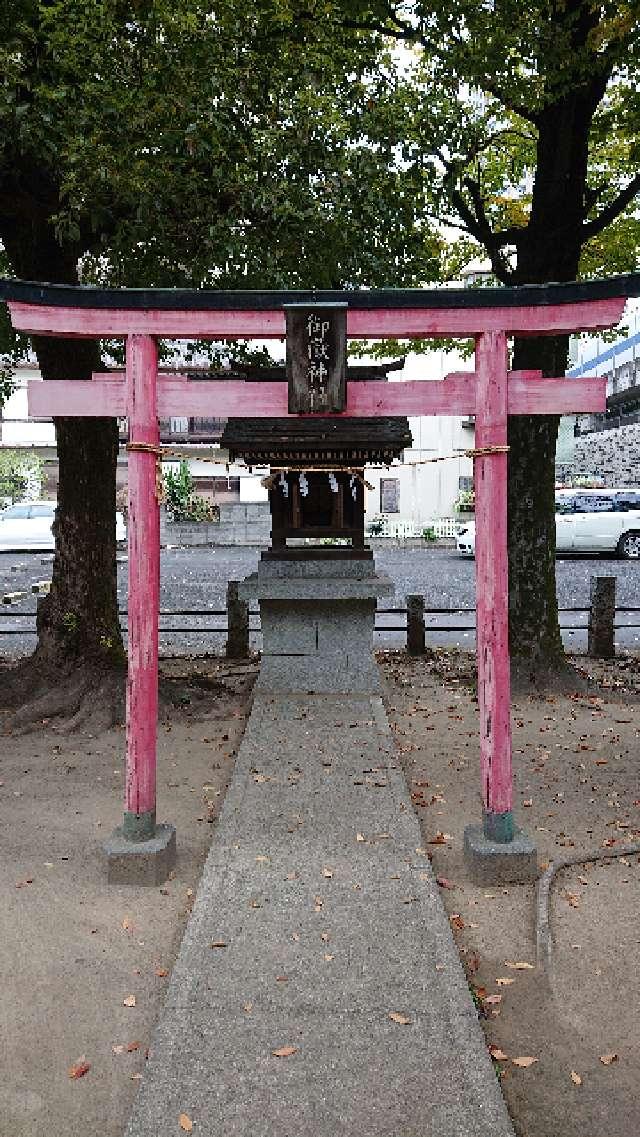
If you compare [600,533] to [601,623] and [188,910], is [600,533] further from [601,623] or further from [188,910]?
[188,910]

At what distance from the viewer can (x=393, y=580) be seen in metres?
19.0

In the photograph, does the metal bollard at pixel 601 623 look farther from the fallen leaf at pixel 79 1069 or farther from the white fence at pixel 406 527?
the white fence at pixel 406 527

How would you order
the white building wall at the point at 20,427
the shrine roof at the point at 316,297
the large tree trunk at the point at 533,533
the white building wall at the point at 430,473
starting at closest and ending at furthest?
the shrine roof at the point at 316,297 → the large tree trunk at the point at 533,533 → the white building wall at the point at 430,473 → the white building wall at the point at 20,427

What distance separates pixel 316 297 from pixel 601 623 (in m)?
9.56

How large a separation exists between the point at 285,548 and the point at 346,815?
535 cm

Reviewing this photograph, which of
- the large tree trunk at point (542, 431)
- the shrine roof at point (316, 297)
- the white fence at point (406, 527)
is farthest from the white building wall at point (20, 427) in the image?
the shrine roof at point (316, 297)

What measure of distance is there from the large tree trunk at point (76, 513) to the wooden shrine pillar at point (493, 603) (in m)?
5.64

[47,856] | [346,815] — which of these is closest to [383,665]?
[346,815]

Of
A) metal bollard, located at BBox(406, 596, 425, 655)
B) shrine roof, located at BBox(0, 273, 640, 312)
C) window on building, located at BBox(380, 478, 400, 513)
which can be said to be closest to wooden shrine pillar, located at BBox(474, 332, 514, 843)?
shrine roof, located at BBox(0, 273, 640, 312)

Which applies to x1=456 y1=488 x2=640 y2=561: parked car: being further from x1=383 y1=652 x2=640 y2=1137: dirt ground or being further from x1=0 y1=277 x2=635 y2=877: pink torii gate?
x1=0 y1=277 x2=635 y2=877: pink torii gate

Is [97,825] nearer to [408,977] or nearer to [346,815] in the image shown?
[346,815]

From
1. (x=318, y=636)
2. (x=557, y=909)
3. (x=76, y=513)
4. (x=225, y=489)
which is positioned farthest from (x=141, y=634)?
(x=225, y=489)

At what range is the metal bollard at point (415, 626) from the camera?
12.9 metres

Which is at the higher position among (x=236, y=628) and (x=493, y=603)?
(x=493, y=603)
